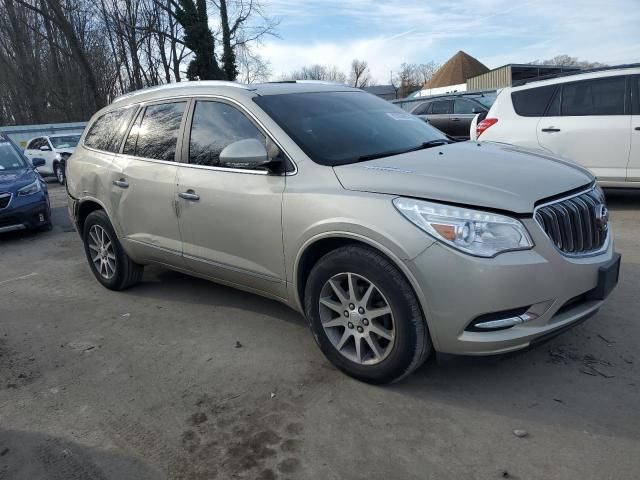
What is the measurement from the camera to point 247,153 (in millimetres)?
3311

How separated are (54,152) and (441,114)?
11.4 metres

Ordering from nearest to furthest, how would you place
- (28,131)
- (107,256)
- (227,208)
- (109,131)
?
(227,208) < (109,131) < (107,256) < (28,131)

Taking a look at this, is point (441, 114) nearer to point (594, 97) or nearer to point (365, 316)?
point (594, 97)

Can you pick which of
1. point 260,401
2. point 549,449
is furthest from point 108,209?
point 549,449

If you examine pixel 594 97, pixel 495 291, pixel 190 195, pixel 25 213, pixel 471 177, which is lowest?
pixel 25 213

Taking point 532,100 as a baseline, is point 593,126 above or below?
below

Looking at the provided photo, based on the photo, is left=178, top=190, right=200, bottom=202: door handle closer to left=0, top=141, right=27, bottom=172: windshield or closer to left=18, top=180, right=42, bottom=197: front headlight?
left=18, top=180, right=42, bottom=197: front headlight

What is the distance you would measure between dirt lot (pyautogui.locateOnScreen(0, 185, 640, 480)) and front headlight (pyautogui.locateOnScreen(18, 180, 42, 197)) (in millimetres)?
4272

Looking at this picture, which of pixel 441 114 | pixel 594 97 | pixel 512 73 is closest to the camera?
pixel 594 97

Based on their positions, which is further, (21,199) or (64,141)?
(64,141)

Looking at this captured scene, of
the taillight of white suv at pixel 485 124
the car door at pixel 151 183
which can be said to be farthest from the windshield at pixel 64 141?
the car door at pixel 151 183

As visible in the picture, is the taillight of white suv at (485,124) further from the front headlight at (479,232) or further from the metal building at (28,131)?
the metal building at (28,131)

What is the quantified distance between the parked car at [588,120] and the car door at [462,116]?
18.5 feet

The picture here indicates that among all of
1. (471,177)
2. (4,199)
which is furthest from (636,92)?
(4,199)
